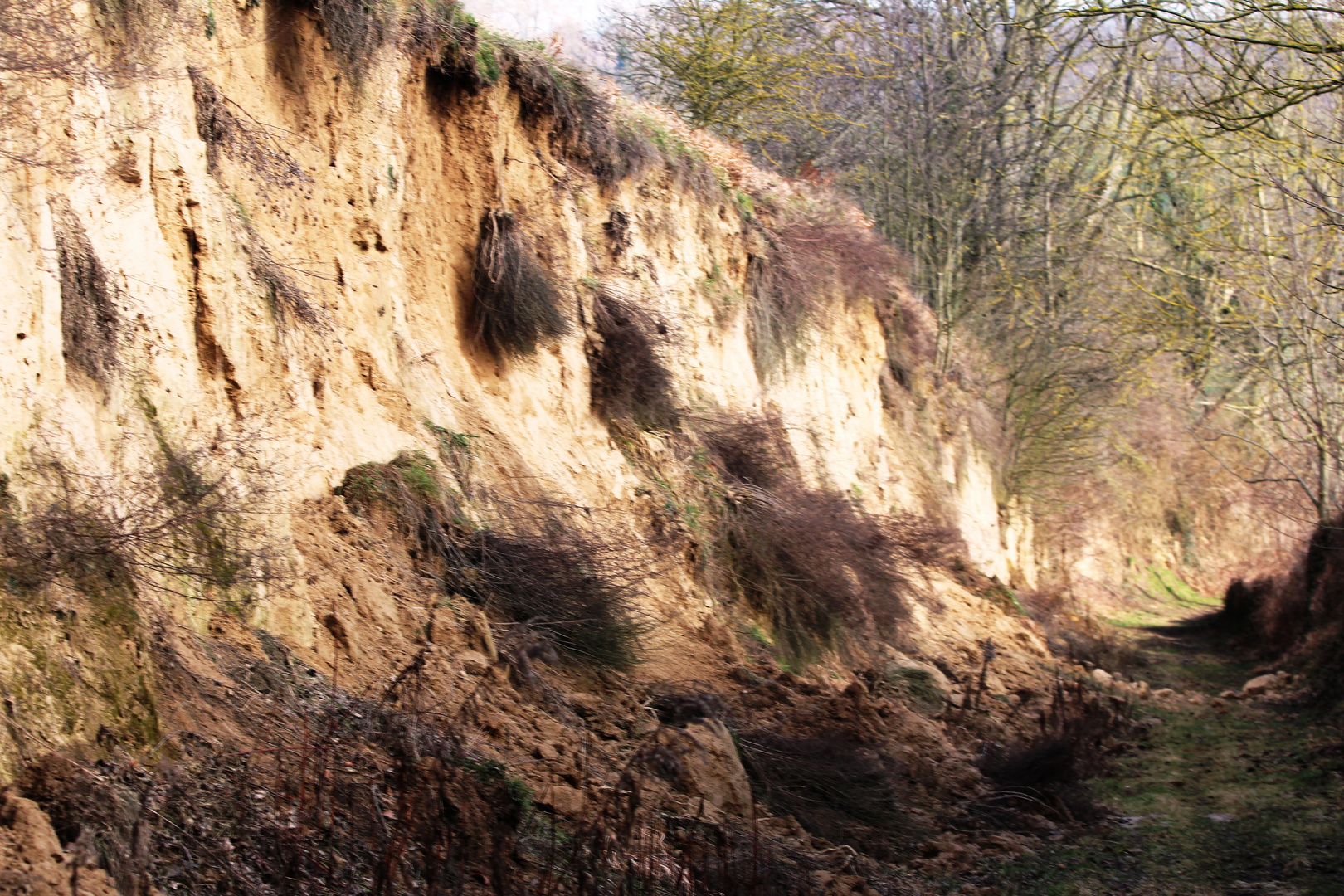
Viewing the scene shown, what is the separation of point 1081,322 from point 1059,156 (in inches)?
156

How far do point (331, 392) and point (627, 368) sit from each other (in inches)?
164

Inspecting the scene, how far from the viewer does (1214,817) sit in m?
9.96

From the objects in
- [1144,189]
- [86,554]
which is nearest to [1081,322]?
[1144,189]

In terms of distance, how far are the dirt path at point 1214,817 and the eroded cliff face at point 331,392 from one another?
4.55 feet

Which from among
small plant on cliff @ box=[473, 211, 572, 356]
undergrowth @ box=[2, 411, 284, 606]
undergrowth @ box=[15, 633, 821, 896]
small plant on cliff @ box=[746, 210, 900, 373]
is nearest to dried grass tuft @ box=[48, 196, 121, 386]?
undergrowth @ box=[2, 411, 284, 606]

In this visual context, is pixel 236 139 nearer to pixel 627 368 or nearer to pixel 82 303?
pixel 82 303

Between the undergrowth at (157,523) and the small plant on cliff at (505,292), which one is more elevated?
the small plant on cliff at (505,292)

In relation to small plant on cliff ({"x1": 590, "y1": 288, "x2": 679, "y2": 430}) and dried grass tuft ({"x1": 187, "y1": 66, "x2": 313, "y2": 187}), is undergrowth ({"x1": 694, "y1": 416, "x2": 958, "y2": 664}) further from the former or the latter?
dried grass tuft ({"x1": 187, "y1": 66, "x2": 313, "y2": 187})

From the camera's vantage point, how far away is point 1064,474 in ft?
86.8

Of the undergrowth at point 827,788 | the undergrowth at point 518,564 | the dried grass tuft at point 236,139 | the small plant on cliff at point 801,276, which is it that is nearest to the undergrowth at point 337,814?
the undergrowth at point 827,788

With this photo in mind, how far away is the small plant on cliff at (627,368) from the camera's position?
1216 centimetres

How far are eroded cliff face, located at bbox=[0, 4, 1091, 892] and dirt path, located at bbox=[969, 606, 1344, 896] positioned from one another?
1.39m

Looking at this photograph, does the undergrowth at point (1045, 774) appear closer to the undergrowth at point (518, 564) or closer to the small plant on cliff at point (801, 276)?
the undergrowth at point (518, 564)

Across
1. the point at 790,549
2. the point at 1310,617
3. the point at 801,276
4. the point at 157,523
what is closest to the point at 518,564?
the point at 157,523
